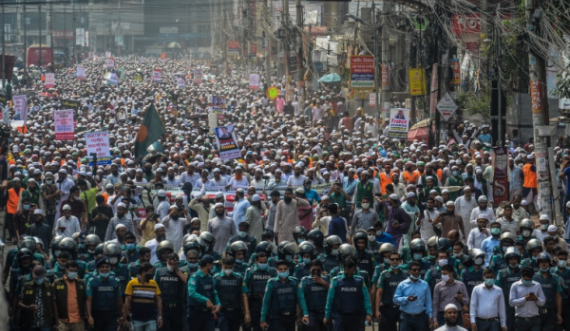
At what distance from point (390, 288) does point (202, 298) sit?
1.93m

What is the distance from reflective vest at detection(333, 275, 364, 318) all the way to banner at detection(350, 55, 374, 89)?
2228 centimetres

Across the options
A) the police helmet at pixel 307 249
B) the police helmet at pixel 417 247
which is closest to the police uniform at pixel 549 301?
the police helmet at pixel 417 247

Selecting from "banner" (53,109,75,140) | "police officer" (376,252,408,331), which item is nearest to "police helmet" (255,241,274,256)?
"police officer" (376,252,408,331)

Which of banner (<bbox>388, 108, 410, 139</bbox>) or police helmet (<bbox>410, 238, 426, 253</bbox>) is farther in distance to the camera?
banner (<bbox>388, 108, 410, 139</bbox>)

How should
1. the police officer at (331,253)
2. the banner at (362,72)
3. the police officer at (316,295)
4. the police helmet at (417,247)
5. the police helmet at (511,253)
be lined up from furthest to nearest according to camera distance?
the banner at (362,72) < the police officer at (331,253) < the police helmet at (417,247) < the police helmet at (511,253) < the police officer at (316,295)

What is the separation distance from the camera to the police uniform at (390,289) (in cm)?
1148

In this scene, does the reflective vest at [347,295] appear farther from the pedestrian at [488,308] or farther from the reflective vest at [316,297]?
the pedestrian at [488,308]

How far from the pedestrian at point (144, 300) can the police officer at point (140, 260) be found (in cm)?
66

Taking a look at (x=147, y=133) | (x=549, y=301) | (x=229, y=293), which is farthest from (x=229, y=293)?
(x=147, y=133)

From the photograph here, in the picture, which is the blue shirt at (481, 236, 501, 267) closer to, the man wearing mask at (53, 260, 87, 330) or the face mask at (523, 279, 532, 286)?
the face mask at (523, 279, 532, 286)

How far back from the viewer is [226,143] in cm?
2167

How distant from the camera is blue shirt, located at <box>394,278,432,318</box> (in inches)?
430

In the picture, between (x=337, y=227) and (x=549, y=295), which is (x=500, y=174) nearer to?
(x=337, y=227)

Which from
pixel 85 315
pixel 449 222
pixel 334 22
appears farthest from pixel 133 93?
pixel 85 315
